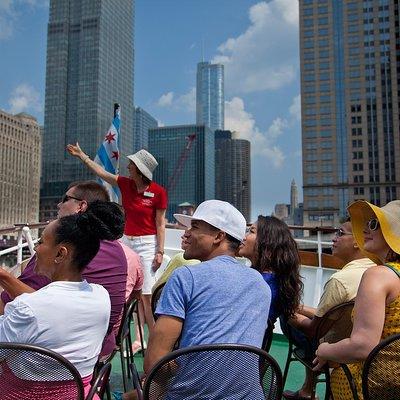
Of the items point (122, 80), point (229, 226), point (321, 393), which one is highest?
point (122, 80)

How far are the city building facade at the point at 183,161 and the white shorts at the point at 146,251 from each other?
14968 centimetres

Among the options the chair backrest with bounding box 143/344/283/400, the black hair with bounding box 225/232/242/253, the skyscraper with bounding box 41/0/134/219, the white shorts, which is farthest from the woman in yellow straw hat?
the skyscraper with bounding box 41/0/134/219

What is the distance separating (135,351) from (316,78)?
3963 inches

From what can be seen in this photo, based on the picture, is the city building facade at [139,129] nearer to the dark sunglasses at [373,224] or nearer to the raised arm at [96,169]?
the raised arm at [96,169]

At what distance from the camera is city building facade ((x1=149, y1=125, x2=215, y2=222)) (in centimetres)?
15725

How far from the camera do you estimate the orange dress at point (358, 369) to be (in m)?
1.89

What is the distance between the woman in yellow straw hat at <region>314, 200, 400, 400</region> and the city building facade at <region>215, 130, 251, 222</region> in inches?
6770

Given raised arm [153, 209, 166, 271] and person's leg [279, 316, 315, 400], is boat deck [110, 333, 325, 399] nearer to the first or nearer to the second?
person's leg [279, 316, 315, 400]

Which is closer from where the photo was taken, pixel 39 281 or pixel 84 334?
pixel 84 334

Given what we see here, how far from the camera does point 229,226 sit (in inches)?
85.4

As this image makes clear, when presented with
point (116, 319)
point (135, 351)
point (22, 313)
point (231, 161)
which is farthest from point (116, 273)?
point (231, 161)

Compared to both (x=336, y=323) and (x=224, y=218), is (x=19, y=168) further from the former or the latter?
(x=224, y=218)

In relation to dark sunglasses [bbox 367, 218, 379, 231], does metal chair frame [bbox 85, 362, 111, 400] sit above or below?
below

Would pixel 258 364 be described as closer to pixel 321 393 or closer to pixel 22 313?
pixel 22 313
